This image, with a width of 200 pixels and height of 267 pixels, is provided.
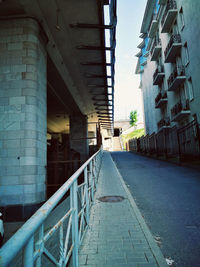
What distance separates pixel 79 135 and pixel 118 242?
14.4 m

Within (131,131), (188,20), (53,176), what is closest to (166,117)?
(188,20)

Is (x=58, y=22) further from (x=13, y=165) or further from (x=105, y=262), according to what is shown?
(x=105, y=262)

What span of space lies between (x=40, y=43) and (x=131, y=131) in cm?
5676

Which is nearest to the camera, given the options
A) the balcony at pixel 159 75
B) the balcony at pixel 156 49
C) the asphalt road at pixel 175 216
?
the asphalt road at pixel 175 216

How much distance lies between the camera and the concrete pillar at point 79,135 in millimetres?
16859

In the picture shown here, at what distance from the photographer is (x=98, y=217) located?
4.07 meters

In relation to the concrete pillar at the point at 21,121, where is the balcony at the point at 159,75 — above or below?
above

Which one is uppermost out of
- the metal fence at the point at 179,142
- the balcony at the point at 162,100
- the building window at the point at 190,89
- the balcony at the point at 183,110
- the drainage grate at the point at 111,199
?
the balcony at the point at 162,100

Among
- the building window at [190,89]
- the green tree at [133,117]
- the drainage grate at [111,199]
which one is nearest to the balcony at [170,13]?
the building window at [190,89]

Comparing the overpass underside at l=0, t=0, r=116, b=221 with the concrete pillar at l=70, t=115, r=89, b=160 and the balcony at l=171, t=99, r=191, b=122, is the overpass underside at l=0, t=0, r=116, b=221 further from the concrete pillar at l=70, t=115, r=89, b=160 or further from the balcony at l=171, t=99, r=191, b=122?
the balcony at l=171, t=99, r=191, b=122

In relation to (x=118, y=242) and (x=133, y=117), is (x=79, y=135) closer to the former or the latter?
(x=118, y=242)

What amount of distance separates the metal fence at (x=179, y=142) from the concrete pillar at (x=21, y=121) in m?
8.42

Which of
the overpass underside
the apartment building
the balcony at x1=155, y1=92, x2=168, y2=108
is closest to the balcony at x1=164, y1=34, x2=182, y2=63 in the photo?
the apartment building

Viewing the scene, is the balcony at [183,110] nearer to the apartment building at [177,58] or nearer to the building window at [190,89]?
the apartment building at [177,58]
